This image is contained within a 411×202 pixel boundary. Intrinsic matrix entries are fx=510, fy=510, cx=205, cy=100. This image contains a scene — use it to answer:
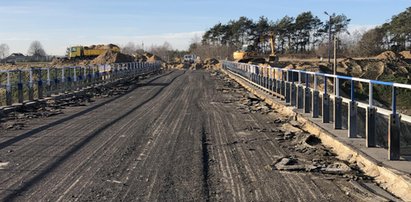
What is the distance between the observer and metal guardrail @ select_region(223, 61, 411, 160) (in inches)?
306

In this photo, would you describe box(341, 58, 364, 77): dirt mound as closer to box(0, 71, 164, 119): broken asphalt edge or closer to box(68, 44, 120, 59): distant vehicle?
box(0, 71, 164, 119): broken asphalt edge

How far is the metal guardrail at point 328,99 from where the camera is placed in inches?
306

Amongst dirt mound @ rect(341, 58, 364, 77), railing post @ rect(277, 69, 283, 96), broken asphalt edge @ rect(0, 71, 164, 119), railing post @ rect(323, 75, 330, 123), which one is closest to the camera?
railing post @ rect(323, 75, 330, 123)

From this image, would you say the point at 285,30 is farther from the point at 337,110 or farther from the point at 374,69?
the point at 337,110

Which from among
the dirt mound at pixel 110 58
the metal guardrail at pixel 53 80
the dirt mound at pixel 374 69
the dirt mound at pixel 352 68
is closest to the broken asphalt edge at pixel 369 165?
the metal guardrail at pixel 53 80

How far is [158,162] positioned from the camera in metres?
8.66

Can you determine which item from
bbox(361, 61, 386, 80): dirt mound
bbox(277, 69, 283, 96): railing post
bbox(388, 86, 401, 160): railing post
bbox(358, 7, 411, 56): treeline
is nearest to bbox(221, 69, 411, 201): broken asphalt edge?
bbox(388, 86, 401, 160): railing post

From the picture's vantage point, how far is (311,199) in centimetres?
643

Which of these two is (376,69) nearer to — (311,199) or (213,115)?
(213,115)

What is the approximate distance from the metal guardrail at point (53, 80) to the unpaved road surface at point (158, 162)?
480 cm

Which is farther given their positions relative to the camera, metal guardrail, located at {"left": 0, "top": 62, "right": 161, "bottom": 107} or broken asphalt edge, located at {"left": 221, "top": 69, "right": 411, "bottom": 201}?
metal guardrail, located at {"left": 0, "top": 62, "right": 161, "bottom": 107}

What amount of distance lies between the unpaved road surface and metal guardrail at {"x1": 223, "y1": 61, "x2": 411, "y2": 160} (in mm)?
890

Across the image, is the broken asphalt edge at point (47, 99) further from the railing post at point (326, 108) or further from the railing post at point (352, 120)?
the railing post at point (352, 120)

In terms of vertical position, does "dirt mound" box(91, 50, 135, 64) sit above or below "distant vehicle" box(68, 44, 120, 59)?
below
